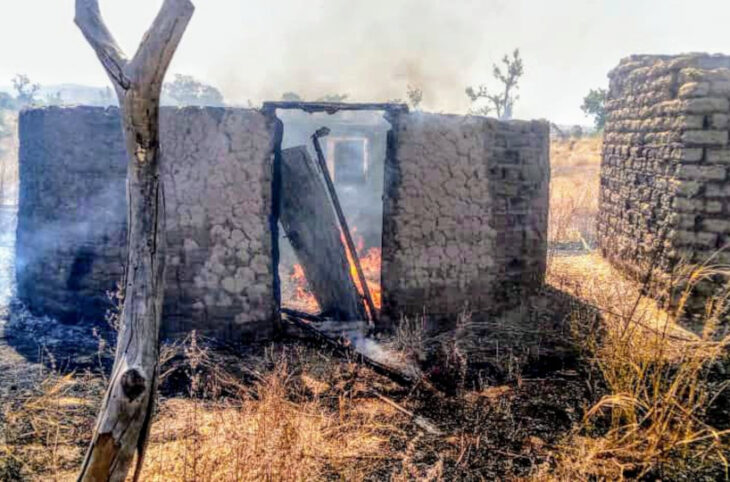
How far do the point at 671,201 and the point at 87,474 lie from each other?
19.6 feet

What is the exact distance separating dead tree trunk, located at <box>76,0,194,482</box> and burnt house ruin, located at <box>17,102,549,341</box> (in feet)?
8.54

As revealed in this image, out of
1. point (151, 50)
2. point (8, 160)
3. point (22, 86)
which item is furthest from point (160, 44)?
point (22, 86)

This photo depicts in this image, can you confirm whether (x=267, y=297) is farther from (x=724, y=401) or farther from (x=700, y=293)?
(x=700, y=293)

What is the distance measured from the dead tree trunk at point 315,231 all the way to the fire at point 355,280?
0.22 meters

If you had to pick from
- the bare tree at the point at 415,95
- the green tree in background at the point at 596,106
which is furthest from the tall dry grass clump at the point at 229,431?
the bare tree at the point at 415,95

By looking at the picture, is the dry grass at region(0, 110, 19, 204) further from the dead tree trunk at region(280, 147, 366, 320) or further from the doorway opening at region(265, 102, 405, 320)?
the dead tree trunk at region(280, 147, 366, 320)

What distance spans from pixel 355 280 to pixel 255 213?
327 cm

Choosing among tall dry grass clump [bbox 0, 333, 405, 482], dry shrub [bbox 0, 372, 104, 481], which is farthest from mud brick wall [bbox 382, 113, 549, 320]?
dry shrub [bbox 0, 372, 104, 481]

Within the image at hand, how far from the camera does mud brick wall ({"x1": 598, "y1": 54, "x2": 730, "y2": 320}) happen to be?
5.57 metres

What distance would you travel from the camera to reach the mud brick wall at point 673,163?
5574 mm

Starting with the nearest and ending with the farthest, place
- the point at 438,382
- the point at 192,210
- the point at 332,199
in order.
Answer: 1. the point at 438,382
2. the point at 192,210
3. the point at 332,199

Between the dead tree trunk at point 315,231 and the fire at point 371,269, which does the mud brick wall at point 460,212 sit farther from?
the fire at point 371,269

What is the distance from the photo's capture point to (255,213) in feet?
18.1

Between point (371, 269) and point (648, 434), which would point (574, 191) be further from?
point (648, 434)
